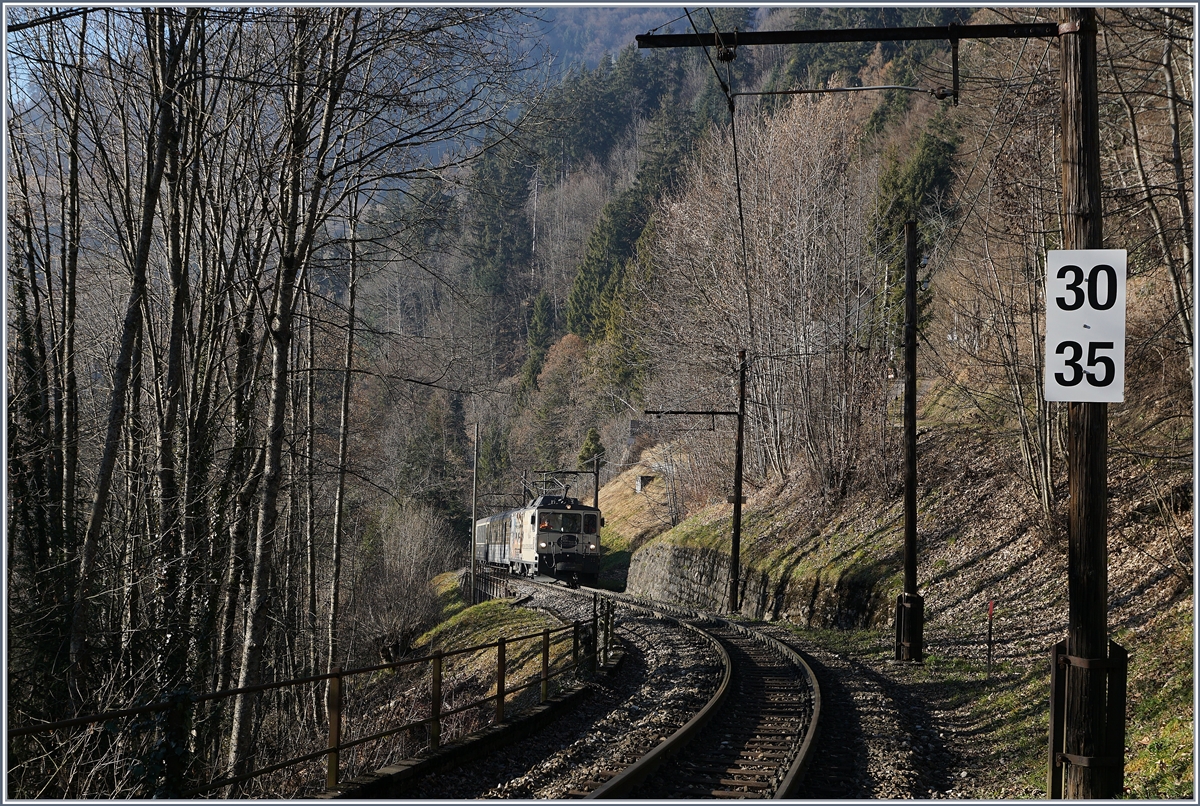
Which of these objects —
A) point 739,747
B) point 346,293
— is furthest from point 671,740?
point 346,293

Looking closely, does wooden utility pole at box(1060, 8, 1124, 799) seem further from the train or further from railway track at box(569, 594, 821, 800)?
the train

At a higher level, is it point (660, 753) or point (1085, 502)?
point (1085, 502)

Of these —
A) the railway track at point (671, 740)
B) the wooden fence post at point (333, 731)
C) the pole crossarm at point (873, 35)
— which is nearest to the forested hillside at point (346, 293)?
the pole crossarm at point (873, 35)

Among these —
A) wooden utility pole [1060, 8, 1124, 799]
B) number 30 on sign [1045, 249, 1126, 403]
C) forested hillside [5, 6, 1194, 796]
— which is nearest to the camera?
number 30 on sign [1045, 249, 1126, 403]

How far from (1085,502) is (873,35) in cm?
371

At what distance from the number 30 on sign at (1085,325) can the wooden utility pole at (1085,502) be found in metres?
0.19

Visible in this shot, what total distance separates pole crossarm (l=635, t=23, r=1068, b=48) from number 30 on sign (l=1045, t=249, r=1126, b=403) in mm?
1688

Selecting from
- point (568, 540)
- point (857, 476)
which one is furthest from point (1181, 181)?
A: point (568, 540)

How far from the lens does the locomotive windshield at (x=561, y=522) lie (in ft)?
118

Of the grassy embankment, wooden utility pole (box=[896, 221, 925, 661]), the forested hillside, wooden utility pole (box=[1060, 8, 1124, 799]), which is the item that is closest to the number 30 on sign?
wooden utility pole (box=[1060, 8, 1124, 799])

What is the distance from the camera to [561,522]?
3606 cm

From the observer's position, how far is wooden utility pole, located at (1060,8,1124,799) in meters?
6.18

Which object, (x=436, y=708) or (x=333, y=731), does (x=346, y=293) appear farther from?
(x=333, y=731)

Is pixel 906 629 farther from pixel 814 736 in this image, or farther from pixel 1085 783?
pixel 1085 783
